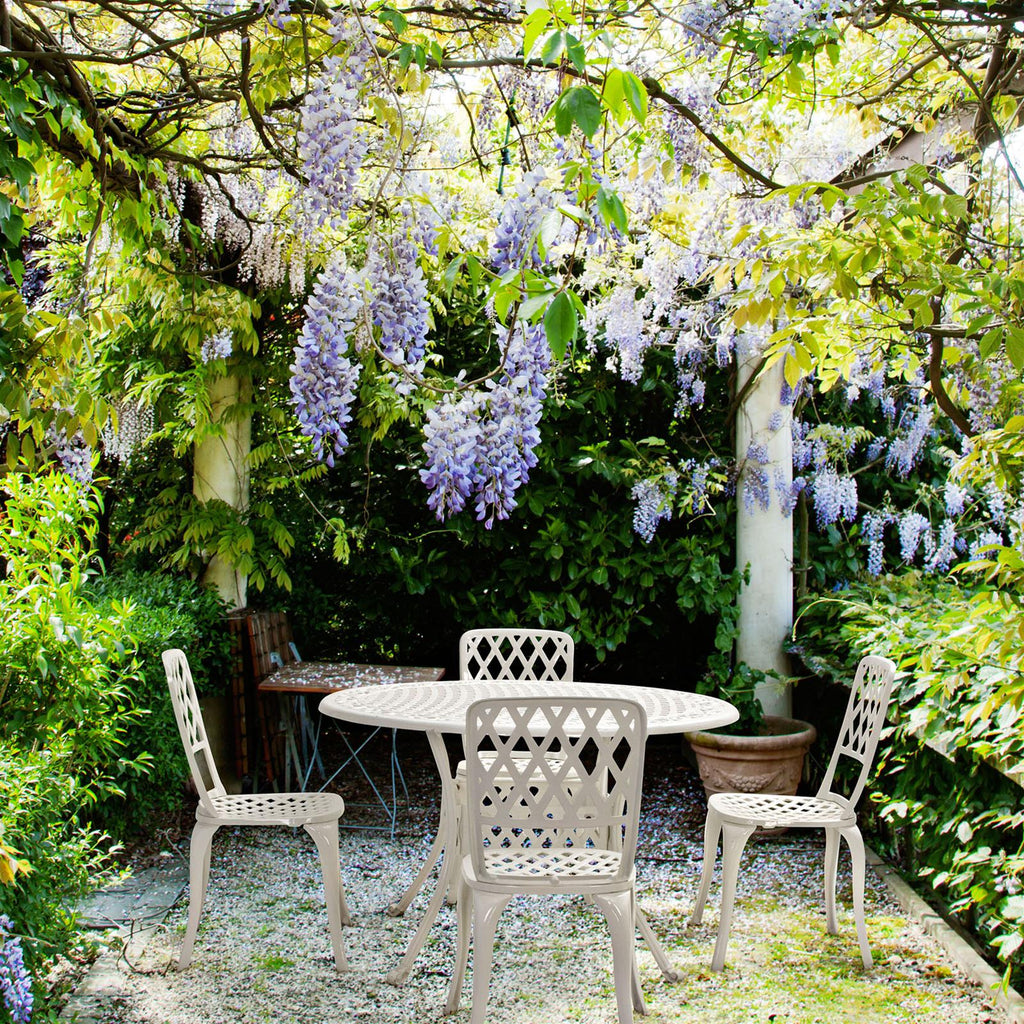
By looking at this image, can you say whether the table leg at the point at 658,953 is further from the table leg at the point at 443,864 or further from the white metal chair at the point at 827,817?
the table leg at the point at 443,864

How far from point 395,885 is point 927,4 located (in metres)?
3.07

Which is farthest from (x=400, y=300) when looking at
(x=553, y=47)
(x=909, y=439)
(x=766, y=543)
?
(x=909, y=439)

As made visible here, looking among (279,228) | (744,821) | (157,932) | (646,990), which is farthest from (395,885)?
(279,228)

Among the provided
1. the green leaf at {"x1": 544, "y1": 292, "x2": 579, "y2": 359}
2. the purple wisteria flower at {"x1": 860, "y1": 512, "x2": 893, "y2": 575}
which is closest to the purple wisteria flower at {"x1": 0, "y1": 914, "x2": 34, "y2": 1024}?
the green leaf at {"x1": 544, "y1": 292, "x2": 579, "y2": 359}

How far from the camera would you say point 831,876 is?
9.93 feet

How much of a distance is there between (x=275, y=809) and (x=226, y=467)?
73.2 inches

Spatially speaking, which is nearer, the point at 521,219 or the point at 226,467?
the point at 521,219

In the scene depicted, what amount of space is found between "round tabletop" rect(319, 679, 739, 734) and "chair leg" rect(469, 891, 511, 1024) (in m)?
0.39

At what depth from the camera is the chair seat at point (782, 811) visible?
2.85 m

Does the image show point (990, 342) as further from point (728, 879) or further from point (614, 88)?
point (728, 879)

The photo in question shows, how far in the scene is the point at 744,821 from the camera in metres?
2.85

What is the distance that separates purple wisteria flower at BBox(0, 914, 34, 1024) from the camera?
184 cm

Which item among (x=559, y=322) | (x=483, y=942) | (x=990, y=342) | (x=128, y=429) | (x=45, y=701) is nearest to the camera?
(x=559, y=322)

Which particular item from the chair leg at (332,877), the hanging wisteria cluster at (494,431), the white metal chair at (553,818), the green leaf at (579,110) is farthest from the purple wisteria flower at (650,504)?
the green leaf at (579,110)
